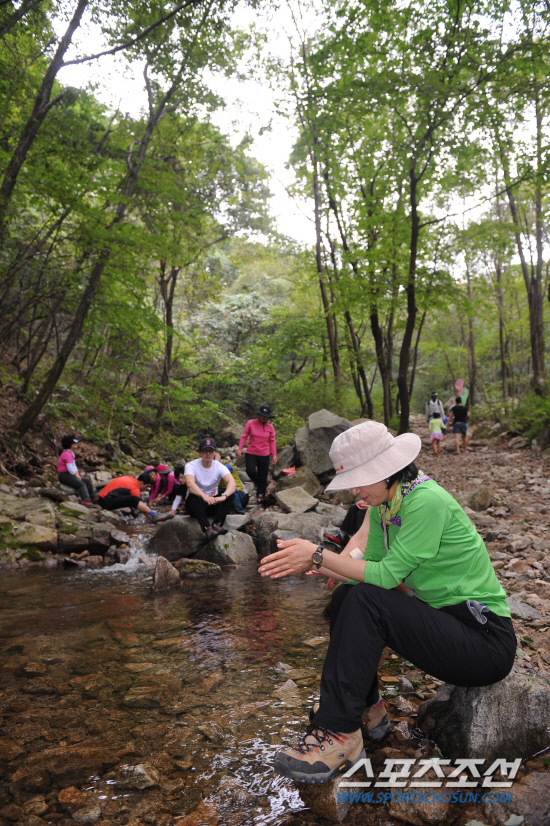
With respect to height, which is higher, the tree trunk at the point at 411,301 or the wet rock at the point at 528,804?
the tree trunk at the point at 411,301

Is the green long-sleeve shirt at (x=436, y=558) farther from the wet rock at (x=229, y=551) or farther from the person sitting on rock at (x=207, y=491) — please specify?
the person sitting on rock at (x=207, y=491)

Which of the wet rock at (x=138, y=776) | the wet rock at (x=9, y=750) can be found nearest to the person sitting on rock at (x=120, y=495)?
the wet rock at (x=9, y=750)

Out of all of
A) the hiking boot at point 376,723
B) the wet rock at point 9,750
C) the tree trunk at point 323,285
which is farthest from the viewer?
the tree trunk at point 323,285

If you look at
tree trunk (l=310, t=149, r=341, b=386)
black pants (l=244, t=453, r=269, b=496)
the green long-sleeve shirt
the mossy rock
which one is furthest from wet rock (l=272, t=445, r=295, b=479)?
the green long-sleeve shirt

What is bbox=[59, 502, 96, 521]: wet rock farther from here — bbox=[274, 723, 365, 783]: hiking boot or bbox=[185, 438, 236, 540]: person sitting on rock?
bbox=[274, 723, 365, 783]: hiking boot

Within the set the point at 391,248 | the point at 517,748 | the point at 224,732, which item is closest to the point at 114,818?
the point at 224,732

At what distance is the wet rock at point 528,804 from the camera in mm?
1882

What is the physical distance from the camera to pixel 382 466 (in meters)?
2.35

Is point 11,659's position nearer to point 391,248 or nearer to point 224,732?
point 224,732

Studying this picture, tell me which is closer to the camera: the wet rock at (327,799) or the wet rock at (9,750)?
the wet rock at (327,799)

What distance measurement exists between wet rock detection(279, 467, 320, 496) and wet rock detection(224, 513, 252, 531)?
2.42 metres

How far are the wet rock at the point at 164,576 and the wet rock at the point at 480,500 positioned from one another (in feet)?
17.4

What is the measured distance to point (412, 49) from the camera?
9.59 meters

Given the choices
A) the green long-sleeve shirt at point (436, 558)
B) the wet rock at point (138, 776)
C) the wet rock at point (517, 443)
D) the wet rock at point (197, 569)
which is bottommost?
the wet rock at point (197, 569)
